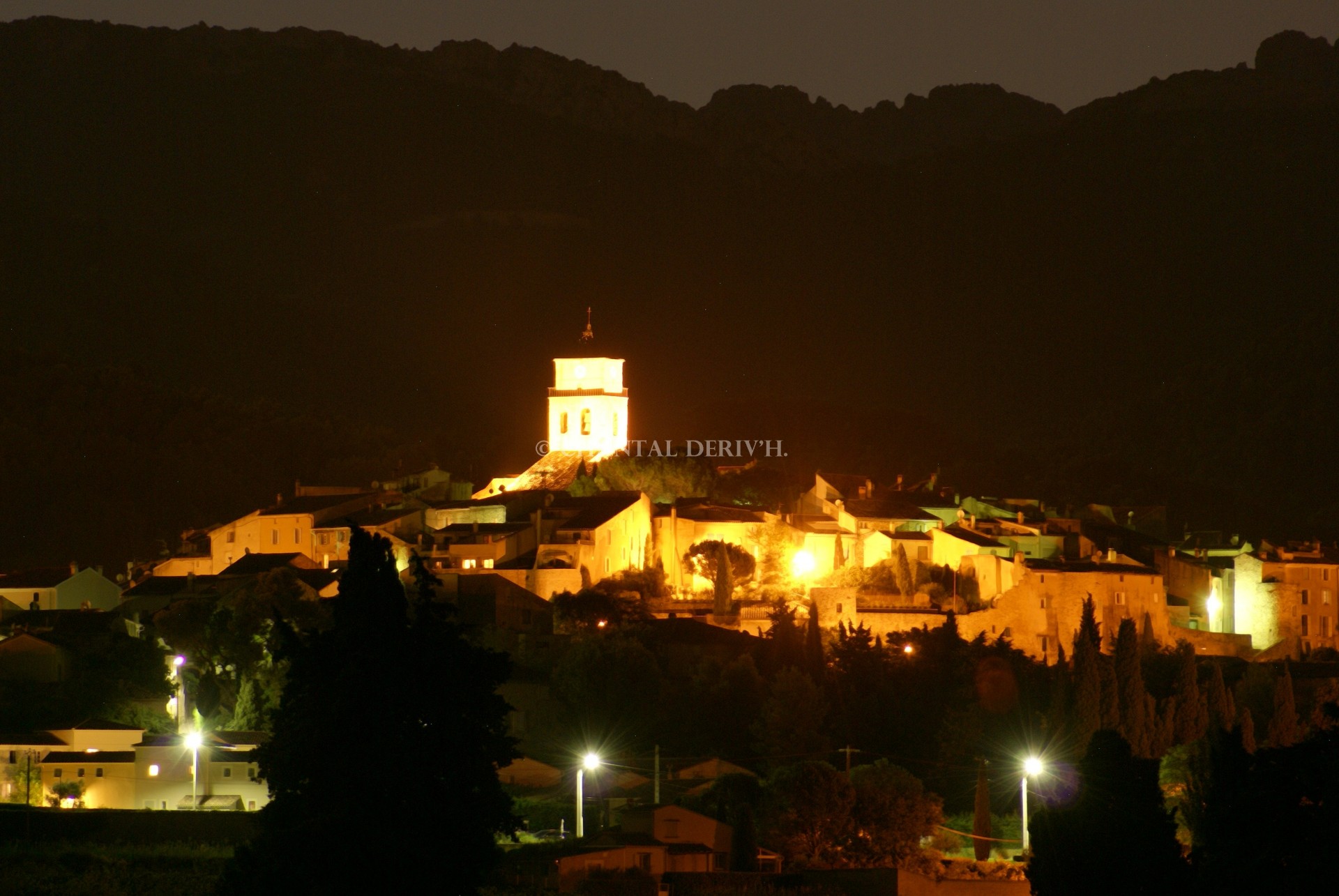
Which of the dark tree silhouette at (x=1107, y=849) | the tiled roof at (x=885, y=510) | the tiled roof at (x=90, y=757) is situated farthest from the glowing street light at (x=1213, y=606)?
the tiled roof at (x=90, y=757)

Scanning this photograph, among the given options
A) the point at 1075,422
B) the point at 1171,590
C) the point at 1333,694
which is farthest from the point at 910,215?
the point at 1333,694

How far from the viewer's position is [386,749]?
24.4 m

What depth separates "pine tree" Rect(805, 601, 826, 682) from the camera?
161 feet

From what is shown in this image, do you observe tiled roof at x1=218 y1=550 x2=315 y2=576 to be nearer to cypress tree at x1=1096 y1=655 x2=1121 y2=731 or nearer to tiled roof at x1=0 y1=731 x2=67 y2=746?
tiled roof at x1=0 y1=731 x2=67 y2=746

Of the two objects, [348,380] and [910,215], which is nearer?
[348,380]

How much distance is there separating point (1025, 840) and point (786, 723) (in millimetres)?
7366

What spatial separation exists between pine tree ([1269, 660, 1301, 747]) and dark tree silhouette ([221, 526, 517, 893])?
1037 inches

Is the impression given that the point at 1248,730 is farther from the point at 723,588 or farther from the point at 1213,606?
the point at 1213,606

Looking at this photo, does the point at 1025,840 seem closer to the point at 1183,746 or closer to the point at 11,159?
the point at 1183,746

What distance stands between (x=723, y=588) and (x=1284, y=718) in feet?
48.2

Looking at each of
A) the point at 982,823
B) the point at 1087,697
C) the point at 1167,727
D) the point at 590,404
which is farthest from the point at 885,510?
the point at 982,823

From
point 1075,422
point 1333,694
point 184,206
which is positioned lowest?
point 1333,694

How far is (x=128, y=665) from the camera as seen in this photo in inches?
1905

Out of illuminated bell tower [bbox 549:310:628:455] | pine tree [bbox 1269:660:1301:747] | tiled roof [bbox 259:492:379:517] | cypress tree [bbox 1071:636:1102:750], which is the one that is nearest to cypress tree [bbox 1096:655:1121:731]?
cypress tree [bbox 1071:636:1102:750]
